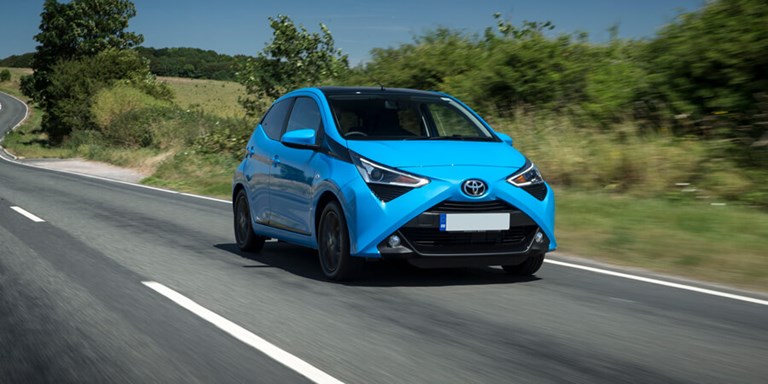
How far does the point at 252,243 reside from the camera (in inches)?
385

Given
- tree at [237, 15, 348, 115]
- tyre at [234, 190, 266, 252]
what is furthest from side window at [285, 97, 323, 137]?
tree at [237, 15, 348, 115]

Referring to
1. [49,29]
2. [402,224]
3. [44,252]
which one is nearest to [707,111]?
[402,224]

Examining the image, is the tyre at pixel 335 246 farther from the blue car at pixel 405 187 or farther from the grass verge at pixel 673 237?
the grass verge at pixel 673 237

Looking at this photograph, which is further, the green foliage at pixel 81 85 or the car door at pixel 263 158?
the green foliage at pixel 81 85

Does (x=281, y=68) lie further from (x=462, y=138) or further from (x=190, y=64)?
(x=190, y=64)

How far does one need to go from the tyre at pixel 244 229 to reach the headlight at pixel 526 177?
343cm

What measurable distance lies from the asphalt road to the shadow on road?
0.08 feet

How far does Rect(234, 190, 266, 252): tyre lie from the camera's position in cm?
973

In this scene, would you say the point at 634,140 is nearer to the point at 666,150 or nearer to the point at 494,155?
the point at 666,150

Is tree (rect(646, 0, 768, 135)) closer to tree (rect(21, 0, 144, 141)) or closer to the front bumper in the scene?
the front bumper

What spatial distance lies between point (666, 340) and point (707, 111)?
350 inches

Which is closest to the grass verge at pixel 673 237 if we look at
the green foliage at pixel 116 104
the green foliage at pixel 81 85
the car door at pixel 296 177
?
the car door at pixel 296 177

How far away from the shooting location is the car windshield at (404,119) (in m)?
7.96

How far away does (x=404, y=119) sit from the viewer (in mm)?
8281
